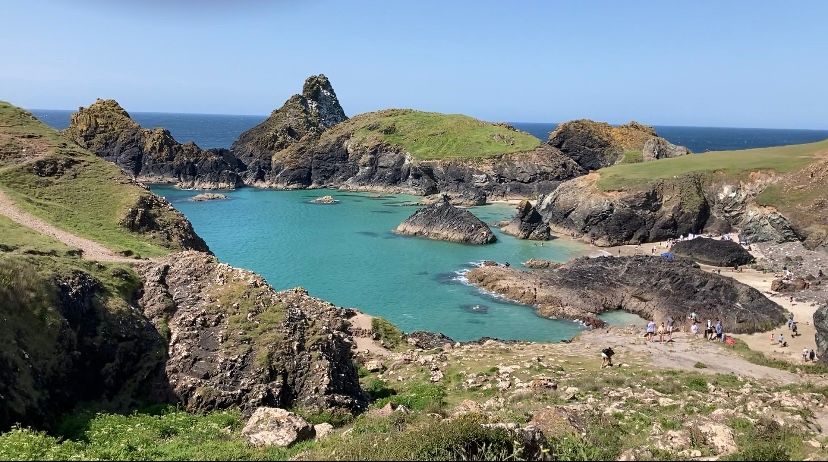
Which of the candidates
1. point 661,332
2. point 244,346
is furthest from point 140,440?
point 661,332

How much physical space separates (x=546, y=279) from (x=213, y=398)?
3394 centimetres

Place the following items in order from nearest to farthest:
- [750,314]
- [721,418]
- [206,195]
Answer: [721,418]
[750,314]
[206,195]

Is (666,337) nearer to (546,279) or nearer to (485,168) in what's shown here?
(546,279)

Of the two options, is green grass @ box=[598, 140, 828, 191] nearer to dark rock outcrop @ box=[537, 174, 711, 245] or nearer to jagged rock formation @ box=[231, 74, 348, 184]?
dark rock outcrop @ box=[537, 174, 711, 245]

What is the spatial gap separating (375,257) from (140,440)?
147ft

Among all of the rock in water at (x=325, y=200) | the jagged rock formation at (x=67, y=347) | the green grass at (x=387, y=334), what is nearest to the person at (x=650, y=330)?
the green grass at (x=387, y=334)

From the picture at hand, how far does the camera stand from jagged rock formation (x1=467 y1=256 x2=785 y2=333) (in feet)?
124

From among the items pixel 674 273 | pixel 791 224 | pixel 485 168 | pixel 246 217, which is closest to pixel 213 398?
pixel 674 273

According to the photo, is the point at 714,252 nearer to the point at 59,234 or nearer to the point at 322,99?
the point at 59,234

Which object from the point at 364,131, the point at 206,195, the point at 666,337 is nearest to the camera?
the point at 666,337

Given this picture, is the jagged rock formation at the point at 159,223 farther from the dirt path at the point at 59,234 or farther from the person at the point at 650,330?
the person at the point at 650,330

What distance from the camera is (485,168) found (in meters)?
105

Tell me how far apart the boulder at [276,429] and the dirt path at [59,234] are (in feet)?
42.3

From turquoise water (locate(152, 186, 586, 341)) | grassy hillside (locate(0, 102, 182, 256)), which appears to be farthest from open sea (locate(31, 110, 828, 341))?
grassy hillside (locate(0, 102, 182, 256))
